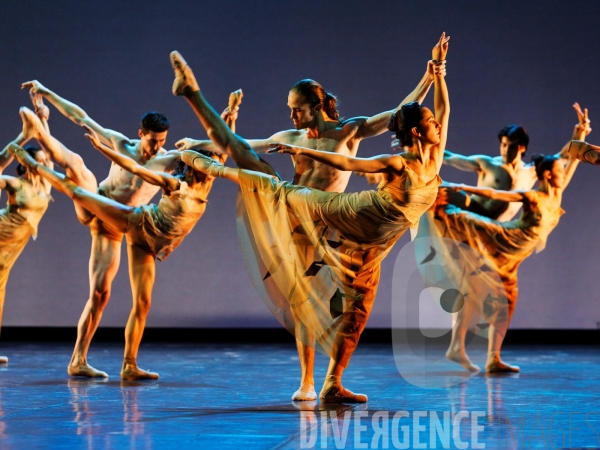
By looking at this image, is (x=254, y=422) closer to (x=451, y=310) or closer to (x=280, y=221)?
(x=280, y=221)

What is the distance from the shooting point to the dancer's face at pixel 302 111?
12.4ft

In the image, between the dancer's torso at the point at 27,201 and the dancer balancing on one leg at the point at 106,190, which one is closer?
the dancer balancing on one leg at the point at 106,190

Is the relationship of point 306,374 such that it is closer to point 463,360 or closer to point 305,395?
point 305,395

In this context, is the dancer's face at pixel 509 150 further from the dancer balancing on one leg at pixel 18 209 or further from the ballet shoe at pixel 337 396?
the dancer balancing on one leg at pixel 18 209

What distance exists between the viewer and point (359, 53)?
7.43m

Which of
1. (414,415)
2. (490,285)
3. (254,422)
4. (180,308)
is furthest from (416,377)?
(180,308)

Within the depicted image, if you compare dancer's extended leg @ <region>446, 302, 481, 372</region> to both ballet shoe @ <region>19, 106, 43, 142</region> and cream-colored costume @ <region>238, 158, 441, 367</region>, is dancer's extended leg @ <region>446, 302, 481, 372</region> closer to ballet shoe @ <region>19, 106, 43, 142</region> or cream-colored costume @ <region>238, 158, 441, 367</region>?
cream-colored costume @ <region>238, 158, 441, 367</region>

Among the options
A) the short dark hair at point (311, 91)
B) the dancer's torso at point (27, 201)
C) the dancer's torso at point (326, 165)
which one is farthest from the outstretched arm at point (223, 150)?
the dancer's torso at point (27, 201)

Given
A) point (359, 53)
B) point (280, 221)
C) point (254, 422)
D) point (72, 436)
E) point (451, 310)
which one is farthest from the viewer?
point (359, 53)

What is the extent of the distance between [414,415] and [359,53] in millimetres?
4880

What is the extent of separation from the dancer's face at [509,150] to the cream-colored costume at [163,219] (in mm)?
2174

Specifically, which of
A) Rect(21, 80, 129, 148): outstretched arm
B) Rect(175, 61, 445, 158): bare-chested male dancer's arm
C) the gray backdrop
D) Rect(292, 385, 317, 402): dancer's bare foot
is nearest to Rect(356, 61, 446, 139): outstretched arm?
Rect(175, 61, 445, 158): bare-chested male dancer's arm

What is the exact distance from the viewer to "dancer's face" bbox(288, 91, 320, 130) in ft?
12.4

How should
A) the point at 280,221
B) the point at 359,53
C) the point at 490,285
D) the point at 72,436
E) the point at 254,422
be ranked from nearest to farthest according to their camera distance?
the point at 72,436 < the point at 254,422 < the point at 280,221 < the point at 490,285 < the point at 359,53
